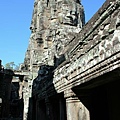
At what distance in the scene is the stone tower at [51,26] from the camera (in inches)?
424

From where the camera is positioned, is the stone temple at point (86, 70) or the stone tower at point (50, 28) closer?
the stone temple at point (86, 70)

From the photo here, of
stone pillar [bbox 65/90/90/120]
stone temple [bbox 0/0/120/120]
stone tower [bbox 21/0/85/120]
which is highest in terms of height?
stone tower [bbox 21/0/85/120]

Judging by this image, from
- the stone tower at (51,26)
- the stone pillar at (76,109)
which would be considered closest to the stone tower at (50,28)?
the stone tower at (51,26)

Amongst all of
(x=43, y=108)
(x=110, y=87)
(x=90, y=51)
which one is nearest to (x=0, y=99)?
(x=43, y=108)

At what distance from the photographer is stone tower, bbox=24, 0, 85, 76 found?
10.8 m

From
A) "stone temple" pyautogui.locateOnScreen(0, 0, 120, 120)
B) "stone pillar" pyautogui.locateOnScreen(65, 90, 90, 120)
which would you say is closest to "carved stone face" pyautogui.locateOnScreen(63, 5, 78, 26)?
"stone temple" pyautogui.locateOnScreen(0, 0, 120, 120)

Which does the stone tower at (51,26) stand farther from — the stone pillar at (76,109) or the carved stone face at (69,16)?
the stone pillar at (76,109)

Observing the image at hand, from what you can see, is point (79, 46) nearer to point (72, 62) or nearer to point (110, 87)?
point (72, 62)

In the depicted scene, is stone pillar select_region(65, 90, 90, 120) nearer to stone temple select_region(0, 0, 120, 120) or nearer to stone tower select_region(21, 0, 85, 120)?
stone temple select_region(0, 0, 120, 120)

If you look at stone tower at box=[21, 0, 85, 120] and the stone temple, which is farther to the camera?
stone tower at box=[21, 0, 85, 120]

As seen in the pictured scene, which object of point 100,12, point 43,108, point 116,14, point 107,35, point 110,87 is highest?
point 100,12

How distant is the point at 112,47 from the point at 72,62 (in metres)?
2.00

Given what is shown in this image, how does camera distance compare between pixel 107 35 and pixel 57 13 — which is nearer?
pixel 107 35

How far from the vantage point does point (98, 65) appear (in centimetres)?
373
